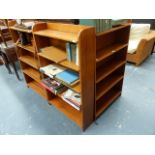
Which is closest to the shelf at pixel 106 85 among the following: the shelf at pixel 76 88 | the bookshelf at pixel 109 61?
the bookshelf at pixel 109 61

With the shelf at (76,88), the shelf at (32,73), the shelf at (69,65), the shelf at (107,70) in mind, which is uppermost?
the shelf at (69,65)

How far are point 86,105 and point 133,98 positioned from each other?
104 centimetres

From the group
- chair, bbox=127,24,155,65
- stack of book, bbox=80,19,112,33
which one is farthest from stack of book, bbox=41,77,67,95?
chair, bbox=127,24,155,65

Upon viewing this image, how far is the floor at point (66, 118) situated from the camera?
5.70ft

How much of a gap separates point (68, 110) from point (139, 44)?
2104 mm

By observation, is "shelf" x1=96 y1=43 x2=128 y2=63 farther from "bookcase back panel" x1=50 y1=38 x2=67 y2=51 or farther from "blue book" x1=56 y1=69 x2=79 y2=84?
"bookcase back panel" x1=50 y1=38 x2=67 y2=51

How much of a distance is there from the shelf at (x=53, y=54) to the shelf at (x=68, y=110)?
780 mm

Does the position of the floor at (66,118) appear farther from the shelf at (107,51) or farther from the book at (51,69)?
the shelf at (107,51)

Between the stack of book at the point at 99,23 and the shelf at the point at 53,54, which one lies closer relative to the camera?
the stack of book at the point at 99,23

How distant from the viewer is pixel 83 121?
1630 millimetres

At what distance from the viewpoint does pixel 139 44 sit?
9.53 ft
